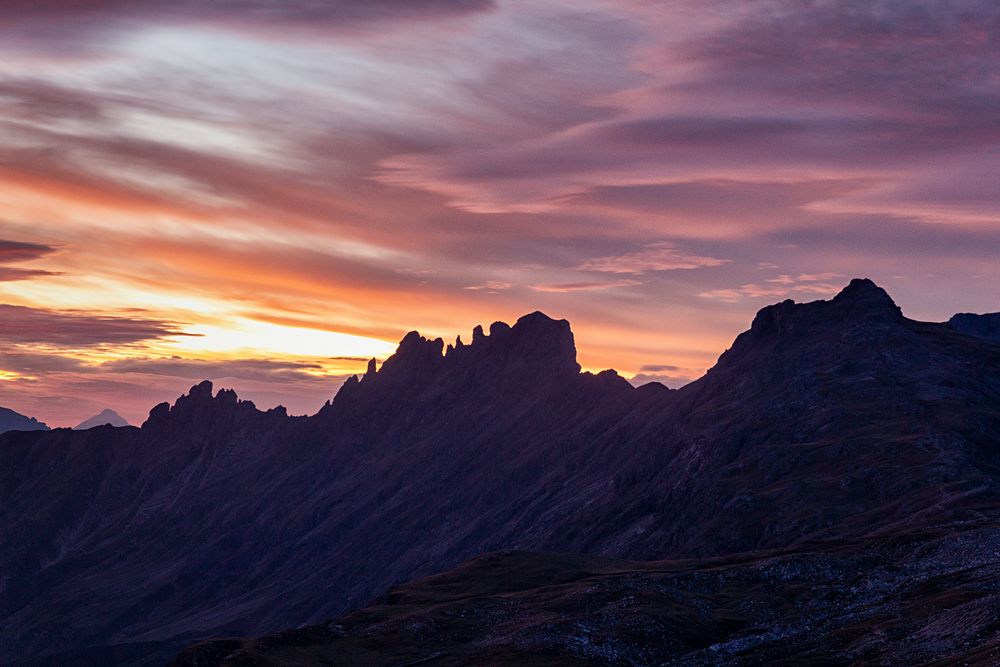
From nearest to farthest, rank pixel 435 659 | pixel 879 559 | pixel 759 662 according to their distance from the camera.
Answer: pixel 759 662
pixel 435 659
pixel 879 559

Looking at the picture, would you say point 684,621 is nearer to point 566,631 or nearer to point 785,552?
point 566,631

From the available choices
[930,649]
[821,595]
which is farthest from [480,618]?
[930,649]

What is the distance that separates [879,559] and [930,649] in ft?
191

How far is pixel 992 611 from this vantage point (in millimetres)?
114938

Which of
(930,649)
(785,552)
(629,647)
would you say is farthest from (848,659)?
(785,552)

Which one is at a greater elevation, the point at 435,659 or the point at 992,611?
the point at 992,611

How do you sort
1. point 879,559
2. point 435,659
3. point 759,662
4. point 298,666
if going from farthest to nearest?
point 879,559 < point 435,659 < point 298,666 < point 759,662

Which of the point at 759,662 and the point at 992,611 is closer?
the point at 992,611

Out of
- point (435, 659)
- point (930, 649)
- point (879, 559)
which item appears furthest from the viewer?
point (879, 559)

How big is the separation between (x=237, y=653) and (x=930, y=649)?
79.6 metres

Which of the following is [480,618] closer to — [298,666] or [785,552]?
[298,666]

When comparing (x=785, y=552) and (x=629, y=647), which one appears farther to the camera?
(x=785, y=552)

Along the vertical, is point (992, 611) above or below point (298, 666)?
above

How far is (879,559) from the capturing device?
170m
